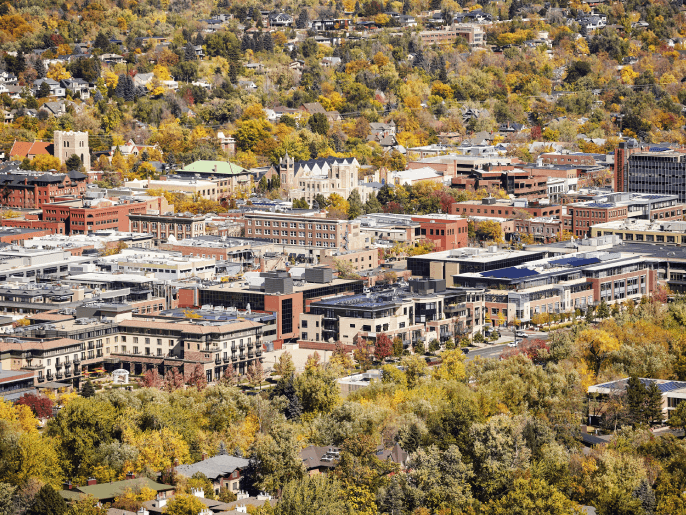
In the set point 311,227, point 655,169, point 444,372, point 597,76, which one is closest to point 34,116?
point 311,227

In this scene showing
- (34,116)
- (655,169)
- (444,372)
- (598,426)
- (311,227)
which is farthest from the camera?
(34,116)

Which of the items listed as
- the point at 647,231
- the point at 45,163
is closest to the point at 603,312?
the point at 647,231

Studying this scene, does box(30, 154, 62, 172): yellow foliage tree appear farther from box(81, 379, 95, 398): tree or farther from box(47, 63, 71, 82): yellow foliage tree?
box(81, 379, 95, 398): tree

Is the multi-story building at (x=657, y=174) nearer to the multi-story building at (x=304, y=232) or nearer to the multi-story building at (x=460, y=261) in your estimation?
the multi-story building at (x=304, y=232)

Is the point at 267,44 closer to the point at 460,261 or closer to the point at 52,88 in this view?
the point at 52,88

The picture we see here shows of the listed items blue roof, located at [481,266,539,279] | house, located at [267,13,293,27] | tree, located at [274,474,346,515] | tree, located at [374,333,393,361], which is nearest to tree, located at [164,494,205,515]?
tree, located at [274,474,346,515]

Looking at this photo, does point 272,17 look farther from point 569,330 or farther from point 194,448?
point 194,448
